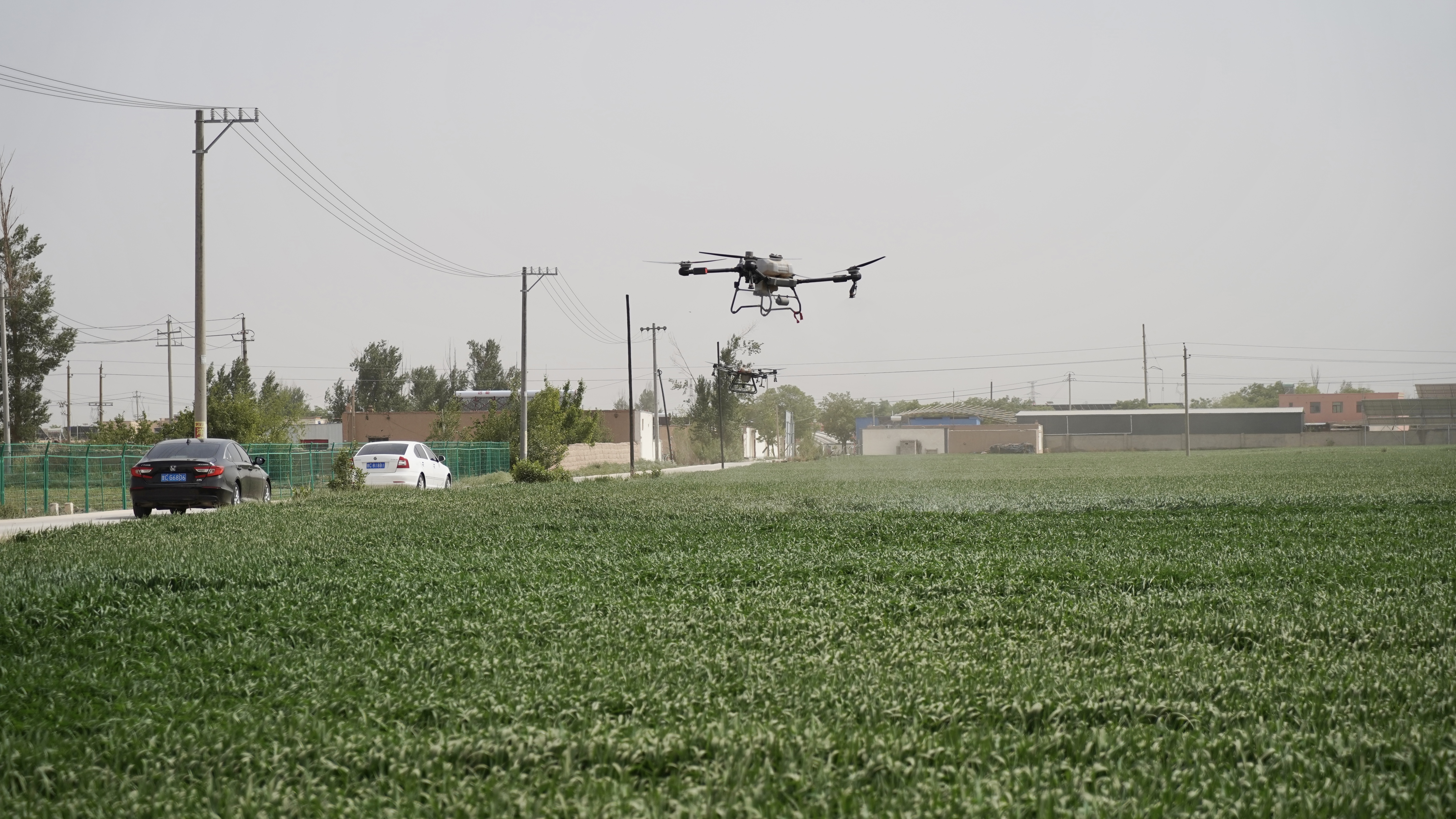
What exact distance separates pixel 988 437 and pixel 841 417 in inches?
2404

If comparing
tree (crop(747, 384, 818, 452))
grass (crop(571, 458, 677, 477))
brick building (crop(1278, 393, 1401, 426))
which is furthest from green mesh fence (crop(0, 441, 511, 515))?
brick building (crop(1278, 393, 1401, 426))

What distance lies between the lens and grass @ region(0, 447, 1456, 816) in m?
4.40

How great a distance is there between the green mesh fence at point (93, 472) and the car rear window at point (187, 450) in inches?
51.4

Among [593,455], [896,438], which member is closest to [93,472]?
[593,455]

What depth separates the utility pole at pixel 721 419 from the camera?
228 feet

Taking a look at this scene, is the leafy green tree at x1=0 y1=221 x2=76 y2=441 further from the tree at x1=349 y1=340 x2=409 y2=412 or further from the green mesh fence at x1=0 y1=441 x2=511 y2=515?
the tree at x1=349 y1=340 x2=409 y2=412

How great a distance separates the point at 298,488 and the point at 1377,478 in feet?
95.0

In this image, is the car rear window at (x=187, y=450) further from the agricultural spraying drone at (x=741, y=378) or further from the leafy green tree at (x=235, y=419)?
the agricultural spraying drone at (x=741, y=378)

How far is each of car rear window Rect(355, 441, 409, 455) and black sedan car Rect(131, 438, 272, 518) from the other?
29.9 feet

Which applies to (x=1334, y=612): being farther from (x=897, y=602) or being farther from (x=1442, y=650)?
(x=897, y=602)

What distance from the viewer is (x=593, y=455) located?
60312 mm

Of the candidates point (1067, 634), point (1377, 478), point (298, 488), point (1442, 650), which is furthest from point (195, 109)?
point (1377, 478)

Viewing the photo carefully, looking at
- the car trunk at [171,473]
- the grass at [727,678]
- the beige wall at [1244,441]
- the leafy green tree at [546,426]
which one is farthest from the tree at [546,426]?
the beige wall at [1244,441]

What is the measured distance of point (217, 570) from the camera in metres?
10.8
